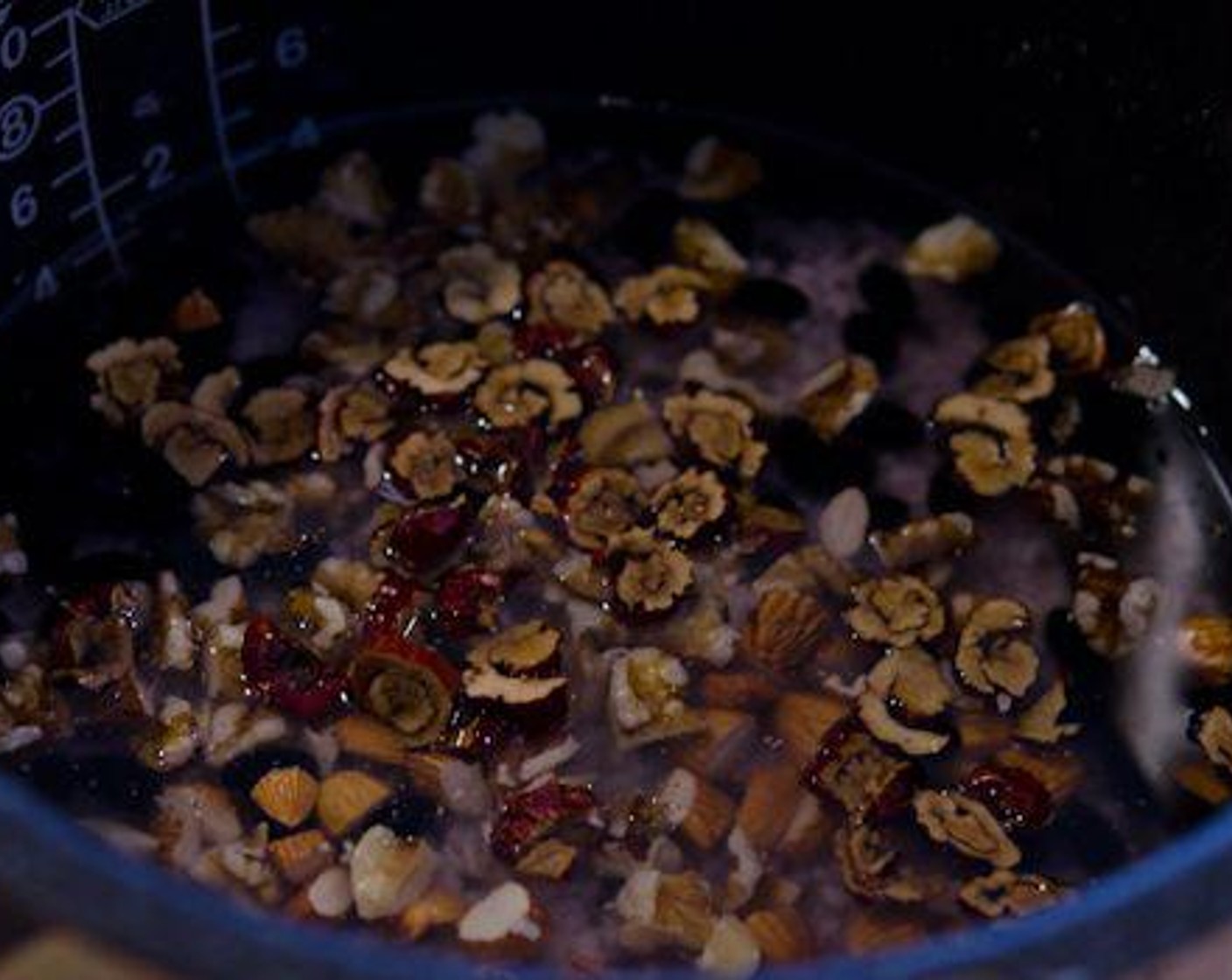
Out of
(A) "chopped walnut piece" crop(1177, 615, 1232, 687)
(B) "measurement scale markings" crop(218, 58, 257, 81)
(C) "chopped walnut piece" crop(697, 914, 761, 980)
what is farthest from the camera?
(B) "measurement scale markings" crop(218, 58, 257, 81)

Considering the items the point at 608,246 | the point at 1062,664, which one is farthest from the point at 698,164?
the point at 1062,664

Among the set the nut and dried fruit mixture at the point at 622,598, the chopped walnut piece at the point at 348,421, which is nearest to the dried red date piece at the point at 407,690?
the nut and dried fruit mixture at the point at 622,598

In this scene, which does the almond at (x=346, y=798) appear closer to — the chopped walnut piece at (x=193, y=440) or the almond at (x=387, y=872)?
the almond at (x=387, y=872)

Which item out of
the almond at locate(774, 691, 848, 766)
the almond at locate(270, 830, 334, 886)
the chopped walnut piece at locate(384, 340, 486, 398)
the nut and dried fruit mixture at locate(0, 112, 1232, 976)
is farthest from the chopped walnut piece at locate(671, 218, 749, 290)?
the almond at locate(270, 830, 334, 886)

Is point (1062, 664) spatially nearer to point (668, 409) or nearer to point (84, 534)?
point (668, 409)

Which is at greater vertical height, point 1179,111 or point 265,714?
point 1179,111

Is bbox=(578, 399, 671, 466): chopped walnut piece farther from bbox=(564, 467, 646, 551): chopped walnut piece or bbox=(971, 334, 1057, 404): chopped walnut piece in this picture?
bbox=(971, 334, 1057, 404): chopped walnut piece

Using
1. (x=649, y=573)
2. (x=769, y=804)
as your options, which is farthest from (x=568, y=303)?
(x=769, y=804)
